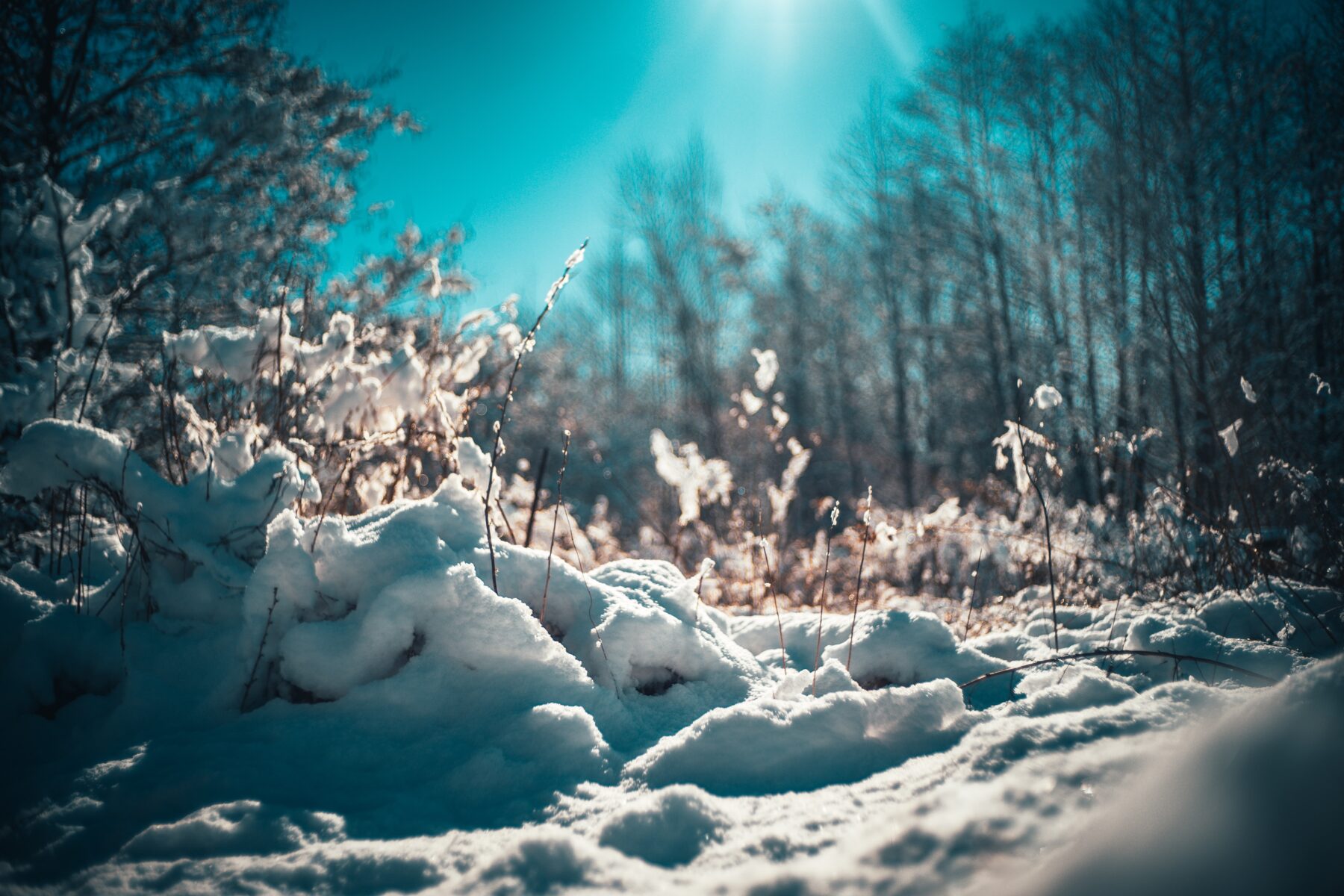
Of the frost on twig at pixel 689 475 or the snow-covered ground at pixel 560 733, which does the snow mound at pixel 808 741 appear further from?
the frost on twig at pixel 689 475

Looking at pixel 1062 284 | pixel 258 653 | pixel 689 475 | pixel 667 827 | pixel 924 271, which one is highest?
pixel 924 271

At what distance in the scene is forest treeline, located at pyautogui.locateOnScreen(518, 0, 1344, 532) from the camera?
452 cm

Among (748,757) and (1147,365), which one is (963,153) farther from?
(748,757)

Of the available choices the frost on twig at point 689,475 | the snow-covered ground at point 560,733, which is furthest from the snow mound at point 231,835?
the frost on twig at point 689,475

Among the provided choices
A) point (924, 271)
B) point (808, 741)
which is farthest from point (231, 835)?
point (924, 271)

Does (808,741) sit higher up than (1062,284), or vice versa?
(1062,284)

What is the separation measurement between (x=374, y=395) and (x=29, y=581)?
1.10m

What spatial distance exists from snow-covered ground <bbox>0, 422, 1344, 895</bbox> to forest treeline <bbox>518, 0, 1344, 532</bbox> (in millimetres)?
1248

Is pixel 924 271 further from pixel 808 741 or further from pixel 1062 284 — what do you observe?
pixel 808 741

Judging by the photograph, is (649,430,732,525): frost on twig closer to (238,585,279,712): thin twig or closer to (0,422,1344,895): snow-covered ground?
(0,422,1344,895): snow-covered ground

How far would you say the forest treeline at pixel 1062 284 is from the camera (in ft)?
14.8

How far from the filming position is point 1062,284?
28.5 feet

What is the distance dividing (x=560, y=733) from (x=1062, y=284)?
382 inches

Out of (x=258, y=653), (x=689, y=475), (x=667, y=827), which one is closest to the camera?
(x=667, y=827)
